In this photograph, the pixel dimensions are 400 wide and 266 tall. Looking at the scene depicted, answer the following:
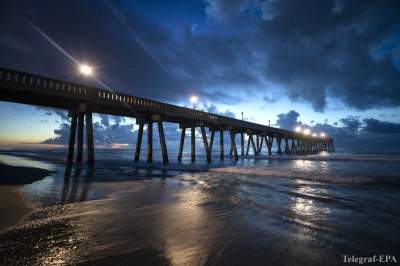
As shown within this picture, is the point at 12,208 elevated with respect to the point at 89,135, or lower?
lower

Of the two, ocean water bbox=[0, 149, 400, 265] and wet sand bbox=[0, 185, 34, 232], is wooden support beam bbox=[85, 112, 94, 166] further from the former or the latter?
ocean water bbox=[0, 149, 400, 265]

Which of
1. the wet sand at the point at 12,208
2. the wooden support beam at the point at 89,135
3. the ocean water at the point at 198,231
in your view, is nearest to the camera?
the ocean water at the point at 198,231

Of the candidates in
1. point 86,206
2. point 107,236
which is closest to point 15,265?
point 107,236

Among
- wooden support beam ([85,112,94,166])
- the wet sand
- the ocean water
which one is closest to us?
the ocean water

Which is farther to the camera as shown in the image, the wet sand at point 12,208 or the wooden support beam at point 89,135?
the wooden support beam at point 89,135

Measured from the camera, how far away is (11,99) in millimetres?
17344

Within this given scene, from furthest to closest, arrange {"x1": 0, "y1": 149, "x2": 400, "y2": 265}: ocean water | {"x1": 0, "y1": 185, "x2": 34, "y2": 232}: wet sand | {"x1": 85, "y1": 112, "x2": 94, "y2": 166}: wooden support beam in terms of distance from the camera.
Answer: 1. {"x1": 85, "y1": 112, "x2": 94, "y2": 166}: wooden support beam
2. {"x1": 0, "y1": 185, "x2": 34, "y2": 232}: wet sand
3. {"x1": 0, "y1": 149, "x2": 400, "y2": 265}: ocean water

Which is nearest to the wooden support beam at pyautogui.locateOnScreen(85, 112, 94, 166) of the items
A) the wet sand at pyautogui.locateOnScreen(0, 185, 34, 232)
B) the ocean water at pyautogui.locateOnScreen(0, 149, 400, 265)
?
the wet sand at pyautogui.locateOnScreen(0, 185, 34, 232)

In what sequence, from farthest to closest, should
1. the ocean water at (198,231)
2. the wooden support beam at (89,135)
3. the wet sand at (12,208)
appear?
the wooden support beam at (89,135), the wet sand at (12,208), the ocean water at (198,231)

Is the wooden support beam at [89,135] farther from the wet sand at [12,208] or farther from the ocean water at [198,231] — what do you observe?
the ocean water at [198,231]

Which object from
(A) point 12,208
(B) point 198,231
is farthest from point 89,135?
(B) point 198,231

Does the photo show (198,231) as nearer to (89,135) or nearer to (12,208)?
(12,208)

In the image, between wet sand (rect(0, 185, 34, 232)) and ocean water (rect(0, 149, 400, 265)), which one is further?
wet sand (rect(0, 185, 34, 232))

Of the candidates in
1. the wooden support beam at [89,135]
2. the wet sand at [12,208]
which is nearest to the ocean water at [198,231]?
the wet sand at [12,208]
